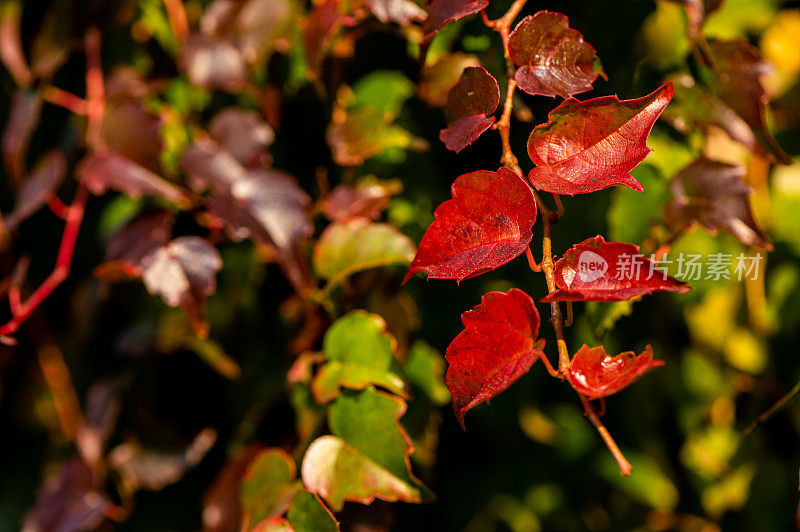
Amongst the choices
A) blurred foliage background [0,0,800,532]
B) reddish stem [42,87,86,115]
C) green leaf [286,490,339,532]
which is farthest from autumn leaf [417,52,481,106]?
reddish stem [42,87,86,115]

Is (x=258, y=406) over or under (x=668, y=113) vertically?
under

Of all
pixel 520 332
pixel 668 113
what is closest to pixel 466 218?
pixel 520 332

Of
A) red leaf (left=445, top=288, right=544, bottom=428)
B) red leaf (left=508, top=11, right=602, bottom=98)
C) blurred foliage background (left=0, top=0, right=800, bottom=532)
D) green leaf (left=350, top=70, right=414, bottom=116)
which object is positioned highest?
red leaf (left=508, top=11, right=602, bottom=98)

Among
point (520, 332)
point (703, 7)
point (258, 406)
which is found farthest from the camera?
point (258, 406)

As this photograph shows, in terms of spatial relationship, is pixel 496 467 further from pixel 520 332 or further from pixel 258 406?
pixel 520 332

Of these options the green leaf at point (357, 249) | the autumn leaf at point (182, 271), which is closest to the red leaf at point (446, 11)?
the green leaf at point (357, 249)

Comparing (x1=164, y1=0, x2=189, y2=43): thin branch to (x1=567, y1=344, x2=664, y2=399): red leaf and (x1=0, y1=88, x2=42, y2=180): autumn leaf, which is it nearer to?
(x1=0, y1=88, x2=42, y2=180): autumn leaf

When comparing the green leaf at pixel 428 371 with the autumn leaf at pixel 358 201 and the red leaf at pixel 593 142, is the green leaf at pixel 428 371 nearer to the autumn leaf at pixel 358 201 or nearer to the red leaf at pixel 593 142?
the autumn leaf at pixel 358 201
